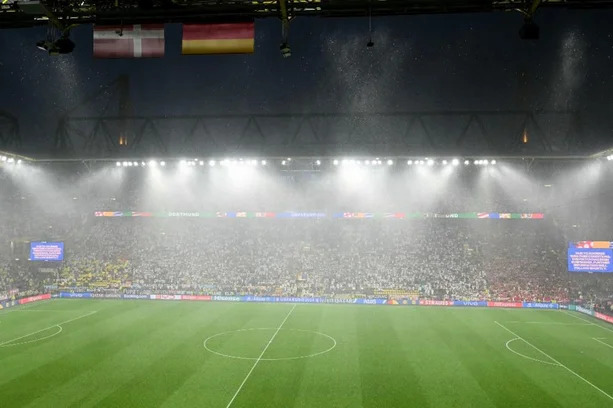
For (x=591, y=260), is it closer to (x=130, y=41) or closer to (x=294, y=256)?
(x=294, y=256)

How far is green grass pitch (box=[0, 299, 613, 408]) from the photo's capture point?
48.8ft

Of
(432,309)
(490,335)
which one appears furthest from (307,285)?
(490,335)

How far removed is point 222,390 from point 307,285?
22780 millimetres

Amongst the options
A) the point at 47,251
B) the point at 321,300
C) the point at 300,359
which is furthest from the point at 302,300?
the point at 47,251

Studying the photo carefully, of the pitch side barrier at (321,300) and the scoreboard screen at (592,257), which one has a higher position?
the scoreboard screen at (592,257)

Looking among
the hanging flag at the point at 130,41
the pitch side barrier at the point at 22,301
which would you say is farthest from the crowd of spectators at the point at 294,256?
the hanging flag at the point at 130,41

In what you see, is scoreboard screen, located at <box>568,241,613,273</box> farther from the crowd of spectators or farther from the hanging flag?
the hanging flag

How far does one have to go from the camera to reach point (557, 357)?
20.1 m

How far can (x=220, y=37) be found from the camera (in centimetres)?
1144

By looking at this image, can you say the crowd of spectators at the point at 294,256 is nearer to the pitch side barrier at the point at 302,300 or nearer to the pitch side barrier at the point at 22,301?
the pitch side barrier at the point at 302,300

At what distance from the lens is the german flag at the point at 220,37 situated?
37.5ft

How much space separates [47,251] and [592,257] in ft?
127

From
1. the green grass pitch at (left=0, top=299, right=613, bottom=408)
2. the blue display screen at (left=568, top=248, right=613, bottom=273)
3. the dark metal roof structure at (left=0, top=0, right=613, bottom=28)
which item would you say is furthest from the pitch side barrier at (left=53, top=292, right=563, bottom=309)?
the dark metal roof structure at (left=0, top=0, right=613, bottom=28)

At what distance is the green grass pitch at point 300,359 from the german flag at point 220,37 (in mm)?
9660
